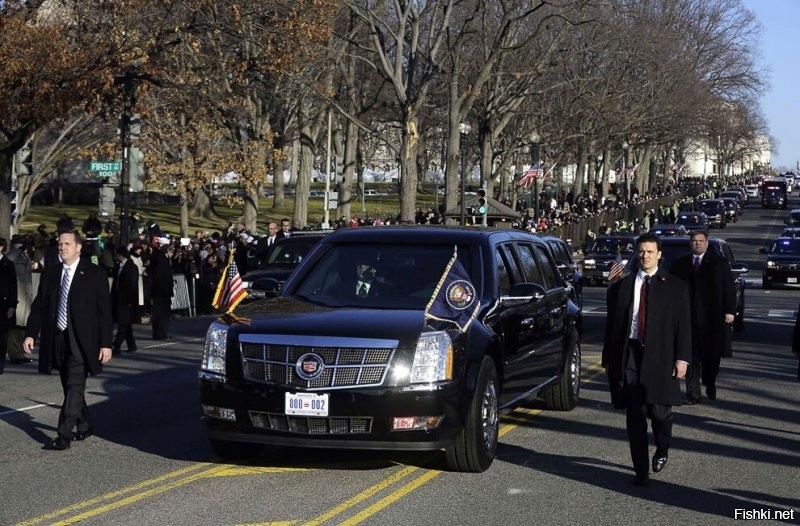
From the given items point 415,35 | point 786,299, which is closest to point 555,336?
point 786,299

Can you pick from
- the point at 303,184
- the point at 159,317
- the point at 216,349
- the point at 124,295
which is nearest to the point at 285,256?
the point at 159,317

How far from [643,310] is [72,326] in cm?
465

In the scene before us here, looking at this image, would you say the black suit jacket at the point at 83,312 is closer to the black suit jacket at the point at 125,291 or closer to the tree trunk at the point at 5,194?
the black suit jacket at the point at 125,291

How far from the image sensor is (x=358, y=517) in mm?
→ 8031

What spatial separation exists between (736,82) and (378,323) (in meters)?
74.7

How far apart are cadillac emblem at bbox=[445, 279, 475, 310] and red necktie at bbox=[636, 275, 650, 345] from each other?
4.60ft

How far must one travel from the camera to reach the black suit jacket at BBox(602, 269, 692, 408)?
893 centimetres

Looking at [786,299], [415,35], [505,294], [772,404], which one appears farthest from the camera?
[415,35]

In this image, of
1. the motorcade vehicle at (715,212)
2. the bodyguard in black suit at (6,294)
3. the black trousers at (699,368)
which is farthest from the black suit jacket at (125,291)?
the motorcade vehicle at (715,212)

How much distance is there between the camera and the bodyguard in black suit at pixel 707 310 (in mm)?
13531

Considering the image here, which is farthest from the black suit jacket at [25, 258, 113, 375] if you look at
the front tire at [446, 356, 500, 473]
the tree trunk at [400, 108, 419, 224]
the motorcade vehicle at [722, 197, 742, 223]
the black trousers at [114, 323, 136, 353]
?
the motorcade vehicle at [722, 197, 742, 223]

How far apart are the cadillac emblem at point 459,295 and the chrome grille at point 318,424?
1.27m

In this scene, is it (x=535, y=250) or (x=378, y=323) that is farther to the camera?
(x=535, y=250)

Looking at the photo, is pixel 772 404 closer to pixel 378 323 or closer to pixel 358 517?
pixel 378 323
